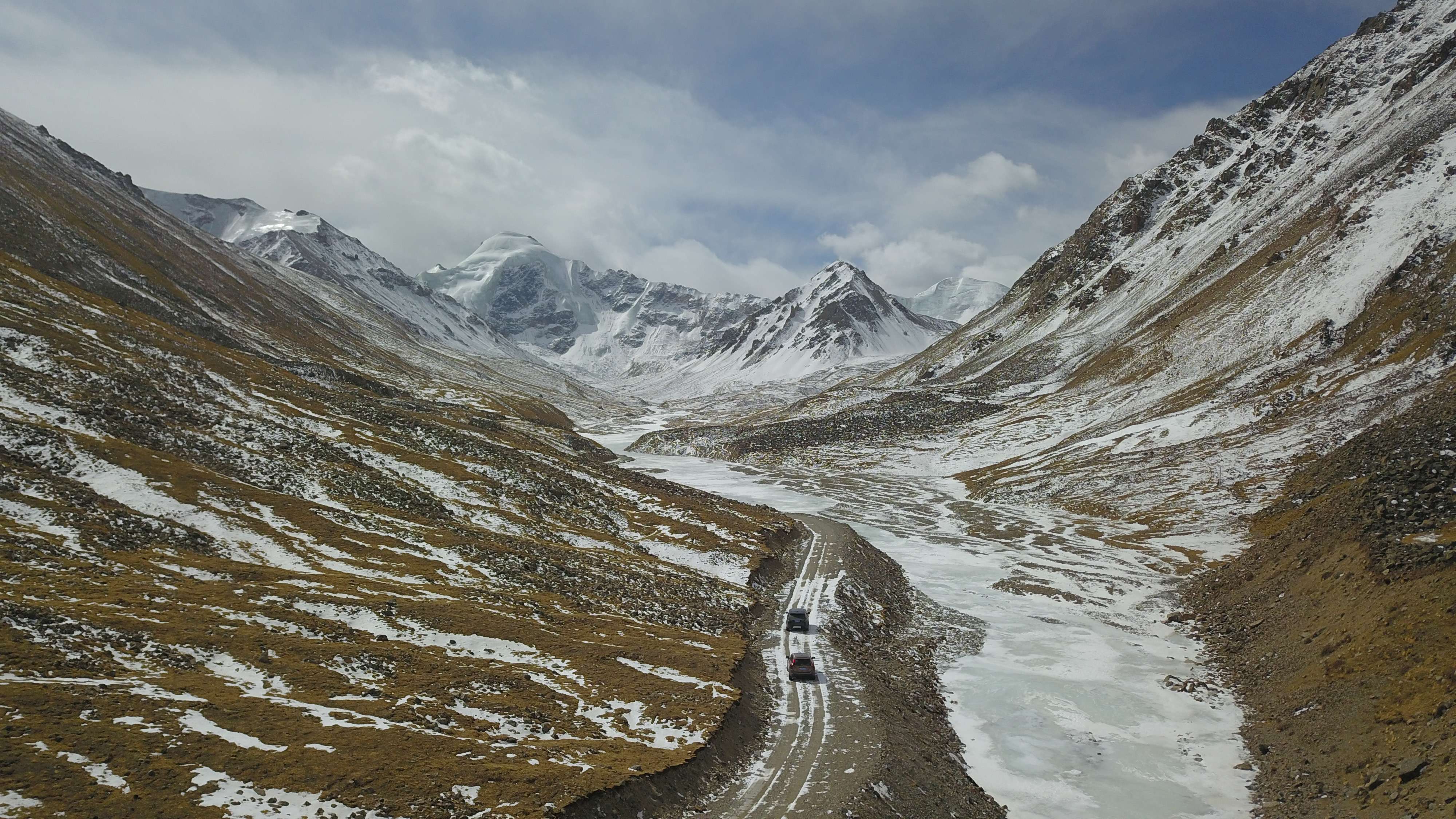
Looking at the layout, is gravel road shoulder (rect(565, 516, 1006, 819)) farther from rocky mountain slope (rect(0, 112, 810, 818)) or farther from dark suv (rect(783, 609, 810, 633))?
rocky mountain slope (rect(0, 112, 810, 818))

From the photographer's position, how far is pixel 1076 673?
4547cm

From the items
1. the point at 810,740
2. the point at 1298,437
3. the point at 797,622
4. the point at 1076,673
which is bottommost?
the point at 810,740

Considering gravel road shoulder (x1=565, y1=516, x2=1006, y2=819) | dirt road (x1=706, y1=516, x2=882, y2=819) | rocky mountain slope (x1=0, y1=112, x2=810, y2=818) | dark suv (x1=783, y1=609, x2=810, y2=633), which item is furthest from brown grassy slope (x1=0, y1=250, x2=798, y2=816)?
dark suv (x1=783, y1=609, x2=810, y2=633)

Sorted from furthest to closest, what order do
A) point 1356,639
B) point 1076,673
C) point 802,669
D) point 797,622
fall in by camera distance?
1. point 797,622
2. point 1076,673
3. point 802,669
4. point 1356,639

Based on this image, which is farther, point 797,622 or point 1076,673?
point 797,622

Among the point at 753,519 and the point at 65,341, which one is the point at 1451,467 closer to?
the point at 753,519

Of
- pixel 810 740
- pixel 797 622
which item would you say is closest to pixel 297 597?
pixel 810 740

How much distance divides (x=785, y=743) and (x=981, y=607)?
3486 centimetres

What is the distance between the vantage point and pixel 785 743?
31.3m

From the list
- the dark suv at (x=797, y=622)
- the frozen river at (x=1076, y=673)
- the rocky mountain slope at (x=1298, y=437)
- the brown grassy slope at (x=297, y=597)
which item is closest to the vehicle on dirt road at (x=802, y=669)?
the brown grassy slope at (x=297, y=597)

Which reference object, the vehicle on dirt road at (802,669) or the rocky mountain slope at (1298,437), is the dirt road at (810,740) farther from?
the rocky mountain slope at (1298,437)

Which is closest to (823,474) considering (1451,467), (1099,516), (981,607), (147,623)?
(1099,516)

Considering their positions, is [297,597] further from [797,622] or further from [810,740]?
[797,622]

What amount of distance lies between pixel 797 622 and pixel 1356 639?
100ft
